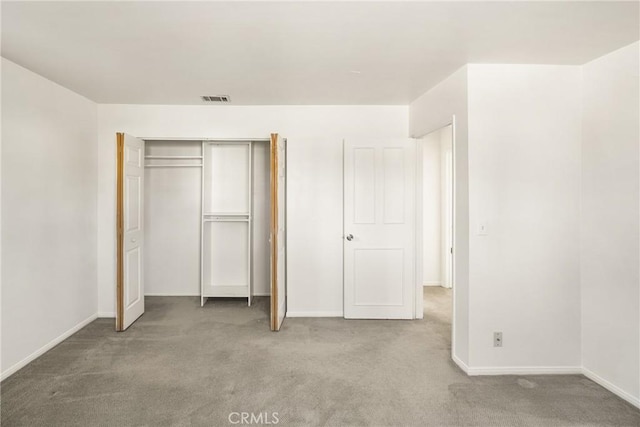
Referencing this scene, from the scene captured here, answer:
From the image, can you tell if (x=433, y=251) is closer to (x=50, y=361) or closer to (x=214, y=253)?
(x=214, y=253)

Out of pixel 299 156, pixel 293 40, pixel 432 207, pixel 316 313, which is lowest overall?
pixel 316 313

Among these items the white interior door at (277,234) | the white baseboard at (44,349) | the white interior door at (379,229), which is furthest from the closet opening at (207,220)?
the white interior door at (379,229)

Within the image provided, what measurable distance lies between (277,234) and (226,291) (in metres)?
1.53

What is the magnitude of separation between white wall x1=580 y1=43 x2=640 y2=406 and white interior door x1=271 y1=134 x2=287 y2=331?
104 inches

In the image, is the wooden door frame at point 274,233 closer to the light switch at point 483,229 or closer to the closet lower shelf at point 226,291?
the closet lower shelf at point 226,291

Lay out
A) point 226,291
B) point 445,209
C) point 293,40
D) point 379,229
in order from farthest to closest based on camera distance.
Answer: point 445,209 < point 226,291 < point 379,229 < point 293,40

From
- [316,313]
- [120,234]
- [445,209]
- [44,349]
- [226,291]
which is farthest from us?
[445,209]

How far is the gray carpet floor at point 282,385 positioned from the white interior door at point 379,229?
0.40m

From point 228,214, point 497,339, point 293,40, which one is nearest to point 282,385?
point 497,339

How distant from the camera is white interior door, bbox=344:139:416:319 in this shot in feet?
12.5

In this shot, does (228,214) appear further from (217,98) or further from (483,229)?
(483,229)

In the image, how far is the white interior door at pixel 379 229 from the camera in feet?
12.5

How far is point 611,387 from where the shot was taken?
2.46m

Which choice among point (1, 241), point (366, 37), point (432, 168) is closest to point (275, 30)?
point (366, 37)
